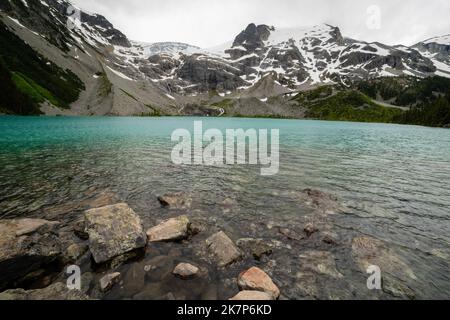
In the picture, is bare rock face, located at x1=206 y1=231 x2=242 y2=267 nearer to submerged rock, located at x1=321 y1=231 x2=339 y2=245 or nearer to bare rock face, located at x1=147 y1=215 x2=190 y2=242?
bare rock face, located at x1=147 y1=215 x2=190 y2=242

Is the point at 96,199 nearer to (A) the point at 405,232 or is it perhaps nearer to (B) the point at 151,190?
(B) the point at 151,190

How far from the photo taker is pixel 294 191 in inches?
752

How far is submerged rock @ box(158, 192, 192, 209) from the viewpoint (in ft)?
51.5

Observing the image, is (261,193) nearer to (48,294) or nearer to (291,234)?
(291,234)

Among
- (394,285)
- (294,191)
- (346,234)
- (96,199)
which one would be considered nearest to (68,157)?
(96,199)

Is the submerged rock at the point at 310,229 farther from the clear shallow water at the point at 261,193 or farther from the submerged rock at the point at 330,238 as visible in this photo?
the clear shallow water at the point at 261,193

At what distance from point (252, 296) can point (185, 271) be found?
2685mm

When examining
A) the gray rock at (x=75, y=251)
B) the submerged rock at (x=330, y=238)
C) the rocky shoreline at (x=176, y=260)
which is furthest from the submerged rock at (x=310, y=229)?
the gray rock at (x=75, y=251)

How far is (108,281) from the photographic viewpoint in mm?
8320

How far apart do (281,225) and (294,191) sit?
21.0 ft

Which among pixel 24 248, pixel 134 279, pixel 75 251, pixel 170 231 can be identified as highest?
pixel 24 248

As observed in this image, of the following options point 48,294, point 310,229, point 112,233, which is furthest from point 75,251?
point 310,229

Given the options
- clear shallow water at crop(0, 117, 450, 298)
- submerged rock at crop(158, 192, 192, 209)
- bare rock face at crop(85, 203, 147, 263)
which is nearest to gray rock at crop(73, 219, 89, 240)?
bare rock face at crop(85, 203, 147, 263)

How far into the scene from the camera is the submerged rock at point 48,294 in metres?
7.35
